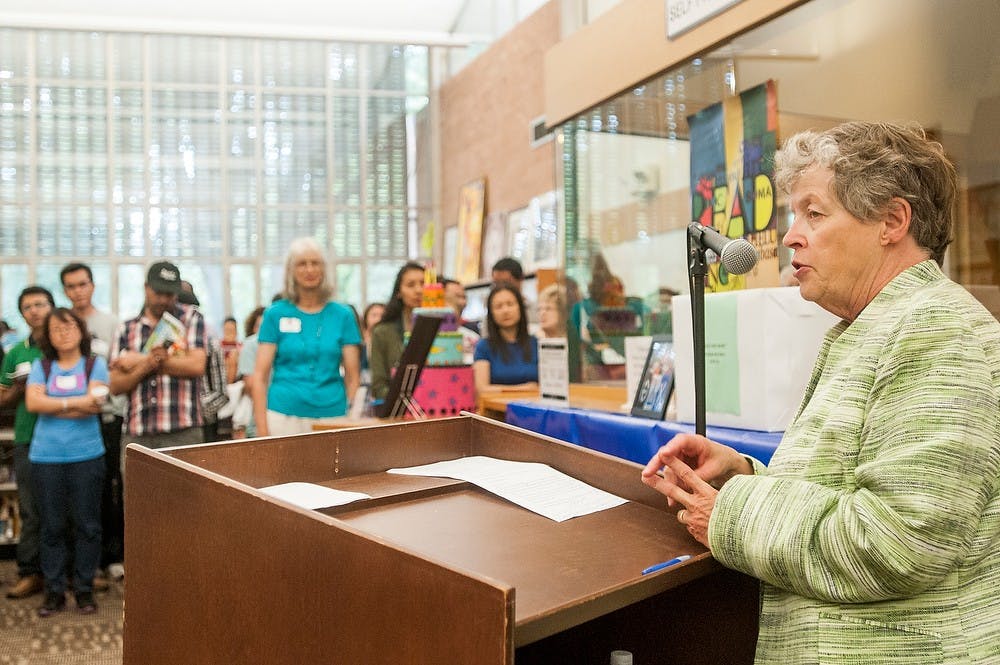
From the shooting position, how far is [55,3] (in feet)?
37.6

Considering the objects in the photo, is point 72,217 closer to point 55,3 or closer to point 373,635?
point 55,3

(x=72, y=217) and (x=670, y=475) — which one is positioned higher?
(x=72, y=217)

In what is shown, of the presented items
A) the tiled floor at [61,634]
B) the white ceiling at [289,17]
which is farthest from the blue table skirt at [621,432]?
the white ceiling at [289,17]

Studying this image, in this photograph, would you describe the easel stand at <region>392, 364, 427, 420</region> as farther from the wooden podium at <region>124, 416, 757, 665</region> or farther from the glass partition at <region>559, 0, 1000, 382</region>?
the wooden podium at <region>124, 416, 757, 665</region>

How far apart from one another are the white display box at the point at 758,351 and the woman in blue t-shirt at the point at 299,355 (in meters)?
2.08

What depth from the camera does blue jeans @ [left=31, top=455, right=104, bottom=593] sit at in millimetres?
4062

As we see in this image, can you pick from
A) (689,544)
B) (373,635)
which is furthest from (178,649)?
(689,544)

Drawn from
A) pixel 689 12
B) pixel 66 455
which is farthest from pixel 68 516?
pixel 689 12

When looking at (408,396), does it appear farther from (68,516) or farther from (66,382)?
(68,516)

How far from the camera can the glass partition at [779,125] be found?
8.00ft

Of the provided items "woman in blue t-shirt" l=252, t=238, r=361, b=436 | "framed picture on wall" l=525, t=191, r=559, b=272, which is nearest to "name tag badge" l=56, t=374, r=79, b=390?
"woman in blue t-shirt" l=252, t=238, r=361, b=436

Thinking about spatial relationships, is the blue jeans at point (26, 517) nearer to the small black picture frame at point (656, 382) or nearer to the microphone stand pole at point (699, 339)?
the small black picture frame at point (656, 382)

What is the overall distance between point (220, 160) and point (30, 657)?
970 centimetres

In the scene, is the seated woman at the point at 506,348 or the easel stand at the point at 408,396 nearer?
the easel stand at the point at 408,396
